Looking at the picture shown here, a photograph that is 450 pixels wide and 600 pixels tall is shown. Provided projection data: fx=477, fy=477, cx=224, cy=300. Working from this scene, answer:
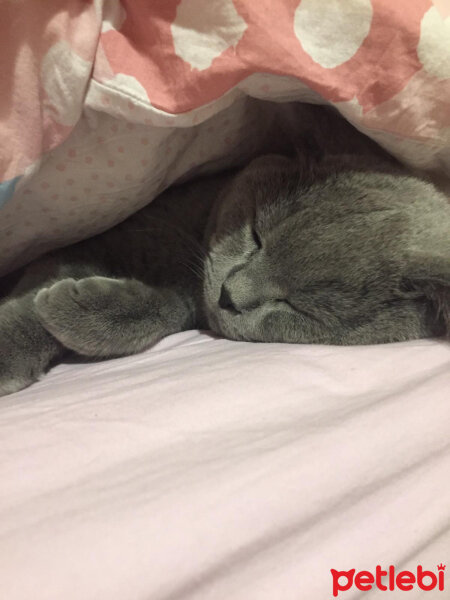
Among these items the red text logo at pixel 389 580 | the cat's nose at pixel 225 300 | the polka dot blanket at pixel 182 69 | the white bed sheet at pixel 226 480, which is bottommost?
the red text logo at pixel 389 580

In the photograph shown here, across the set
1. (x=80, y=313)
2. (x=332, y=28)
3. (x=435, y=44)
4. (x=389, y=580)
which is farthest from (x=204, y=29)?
(x=389, y=580)

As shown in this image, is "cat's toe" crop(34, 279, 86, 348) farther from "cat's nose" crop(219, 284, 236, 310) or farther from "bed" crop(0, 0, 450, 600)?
"cat's nose" crop(219, 284, 236, 310)

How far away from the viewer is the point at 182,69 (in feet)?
1.96

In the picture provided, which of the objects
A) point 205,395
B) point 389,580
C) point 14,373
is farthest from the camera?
point 14,373

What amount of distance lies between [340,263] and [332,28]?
321 millimetres

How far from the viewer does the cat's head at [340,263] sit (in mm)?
739


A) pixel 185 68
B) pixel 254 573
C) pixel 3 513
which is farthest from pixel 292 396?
pixel 185 68

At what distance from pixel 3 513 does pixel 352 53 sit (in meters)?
0.66

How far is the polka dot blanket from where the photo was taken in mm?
566

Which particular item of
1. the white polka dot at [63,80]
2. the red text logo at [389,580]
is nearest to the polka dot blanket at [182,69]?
the white polka dot at [63,80]

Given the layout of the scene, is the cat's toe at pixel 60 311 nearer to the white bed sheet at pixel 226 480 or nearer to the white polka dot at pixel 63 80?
the white bed sheet at pixel 226 480

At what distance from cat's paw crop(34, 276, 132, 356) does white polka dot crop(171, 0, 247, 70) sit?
0.38 m

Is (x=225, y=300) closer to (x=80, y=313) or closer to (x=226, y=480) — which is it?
(x=80, y=313)

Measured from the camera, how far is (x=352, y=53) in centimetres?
62
